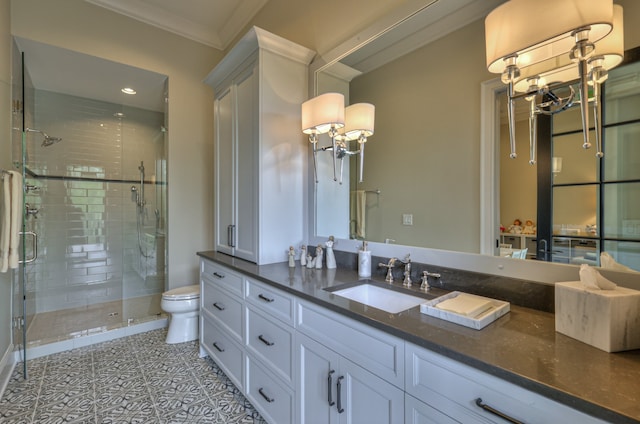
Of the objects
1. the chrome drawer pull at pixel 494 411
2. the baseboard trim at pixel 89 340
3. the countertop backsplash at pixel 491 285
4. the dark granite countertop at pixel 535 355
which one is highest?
the countertop backsplash at pixel 491 285

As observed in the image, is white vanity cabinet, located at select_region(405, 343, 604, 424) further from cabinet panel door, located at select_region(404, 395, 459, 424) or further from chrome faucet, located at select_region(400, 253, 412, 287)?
chrome faucet, located at select_region(400, 253, 412, 287)

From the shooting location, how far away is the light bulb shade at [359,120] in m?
1.81

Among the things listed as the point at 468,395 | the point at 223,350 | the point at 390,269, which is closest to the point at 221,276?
the point at 223,350

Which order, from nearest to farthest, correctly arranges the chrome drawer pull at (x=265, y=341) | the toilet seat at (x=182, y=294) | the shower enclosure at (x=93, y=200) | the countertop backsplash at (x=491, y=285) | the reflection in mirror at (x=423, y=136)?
1. the countertop backsplash at (x=491, y=285)
2. the reflection in mirror at (x=423, y=136)
3. the chrome drawer pull at (x=265, y=341)
4. the toilet seat at (x=182, y=294)
5. the shower enclosure at (x=93, y=200)

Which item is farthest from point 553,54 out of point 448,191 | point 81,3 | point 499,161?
point 81,3

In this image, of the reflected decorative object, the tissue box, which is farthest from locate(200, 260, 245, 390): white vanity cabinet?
the reflected decorative object

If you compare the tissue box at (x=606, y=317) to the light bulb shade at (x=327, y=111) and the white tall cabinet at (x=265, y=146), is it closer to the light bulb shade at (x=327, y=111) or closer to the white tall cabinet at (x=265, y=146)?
the light bulb shade at (x=327, y=111)

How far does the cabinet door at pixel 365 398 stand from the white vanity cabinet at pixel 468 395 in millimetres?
58

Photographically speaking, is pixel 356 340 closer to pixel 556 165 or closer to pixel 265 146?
pixel 556 165

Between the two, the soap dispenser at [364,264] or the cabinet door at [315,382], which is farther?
A: the soap dispenser at [364,264]

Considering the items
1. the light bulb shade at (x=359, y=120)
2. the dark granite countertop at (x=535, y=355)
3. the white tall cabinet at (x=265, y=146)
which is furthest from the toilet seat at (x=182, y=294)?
the light bulb shade at (x=359, y=120)

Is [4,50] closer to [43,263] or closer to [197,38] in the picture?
[197,38]

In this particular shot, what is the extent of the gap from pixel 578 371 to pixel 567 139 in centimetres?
81

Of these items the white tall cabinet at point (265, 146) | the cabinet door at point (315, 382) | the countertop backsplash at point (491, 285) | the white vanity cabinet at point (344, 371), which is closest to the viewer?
the white vanity cabinet at point (344, 371)
